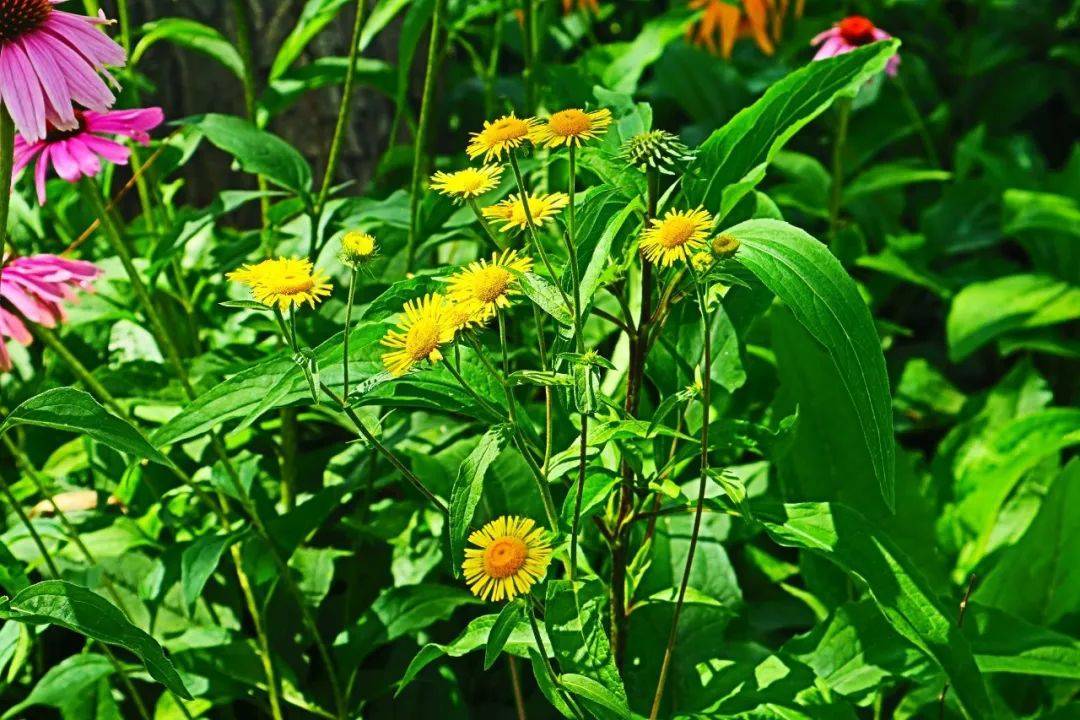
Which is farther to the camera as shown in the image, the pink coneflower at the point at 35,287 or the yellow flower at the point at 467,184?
the pink coneflower at the point at 35,287

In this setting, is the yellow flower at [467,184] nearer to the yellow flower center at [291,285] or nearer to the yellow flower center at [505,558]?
the yellow flower center at [291,285]

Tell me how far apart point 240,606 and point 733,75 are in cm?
140

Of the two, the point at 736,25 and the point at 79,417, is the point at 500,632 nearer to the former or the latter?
the point at 79,417

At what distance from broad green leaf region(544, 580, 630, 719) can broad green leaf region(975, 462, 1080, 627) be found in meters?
0.64

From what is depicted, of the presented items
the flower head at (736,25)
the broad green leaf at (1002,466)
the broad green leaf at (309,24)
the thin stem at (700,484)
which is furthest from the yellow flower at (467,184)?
the flower head at (736,25)

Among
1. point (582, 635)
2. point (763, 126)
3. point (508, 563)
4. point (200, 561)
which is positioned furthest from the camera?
point (200, 561)

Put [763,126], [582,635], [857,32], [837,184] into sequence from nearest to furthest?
[582,635] → [763,126] → [857,32] → [837,184]

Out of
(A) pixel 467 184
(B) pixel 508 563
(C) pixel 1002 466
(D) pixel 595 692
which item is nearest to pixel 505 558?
(B) pixel 508 563

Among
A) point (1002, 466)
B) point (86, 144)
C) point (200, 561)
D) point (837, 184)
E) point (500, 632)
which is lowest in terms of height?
point (1002, 466)

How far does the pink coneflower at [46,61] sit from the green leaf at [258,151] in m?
0.37

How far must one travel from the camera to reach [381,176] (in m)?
1.56

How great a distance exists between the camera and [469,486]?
0.75 m

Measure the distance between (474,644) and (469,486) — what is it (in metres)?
0.14

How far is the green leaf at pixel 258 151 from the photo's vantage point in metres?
1.18
